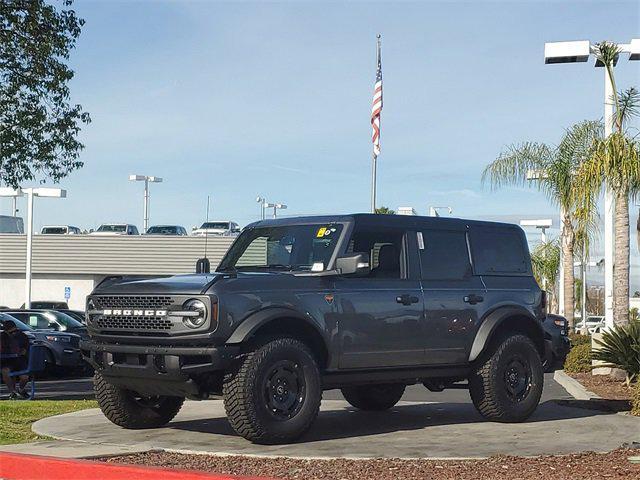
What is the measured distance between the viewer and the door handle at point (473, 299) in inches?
442

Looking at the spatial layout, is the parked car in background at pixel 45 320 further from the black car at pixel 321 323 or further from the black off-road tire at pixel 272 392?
the black off-road tire at pixel 272 392

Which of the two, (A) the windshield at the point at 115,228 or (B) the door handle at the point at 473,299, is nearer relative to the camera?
(B) the door handle at the point at 473,299

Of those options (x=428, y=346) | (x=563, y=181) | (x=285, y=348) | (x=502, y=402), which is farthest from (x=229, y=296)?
(x=563, y=181)

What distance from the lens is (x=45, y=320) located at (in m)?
26.0

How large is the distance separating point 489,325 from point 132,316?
395cm

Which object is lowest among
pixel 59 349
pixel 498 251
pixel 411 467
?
pixel 59 349

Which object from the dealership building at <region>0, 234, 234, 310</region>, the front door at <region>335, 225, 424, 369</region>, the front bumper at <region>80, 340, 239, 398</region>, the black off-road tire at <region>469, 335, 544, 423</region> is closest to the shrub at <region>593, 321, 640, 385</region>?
the black off-road tire at <region>469, 335, 544, 423</region>

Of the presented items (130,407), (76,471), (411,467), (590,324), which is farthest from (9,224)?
(411,467)

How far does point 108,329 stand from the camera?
9961mm

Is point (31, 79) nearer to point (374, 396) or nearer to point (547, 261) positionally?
point (374, 396)

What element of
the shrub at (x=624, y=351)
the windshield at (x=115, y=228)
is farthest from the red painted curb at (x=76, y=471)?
the windshield at (x=115, y=228)

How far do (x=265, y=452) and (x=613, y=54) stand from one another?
13.8 meters

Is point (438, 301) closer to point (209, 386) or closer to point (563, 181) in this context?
point (209, 386)

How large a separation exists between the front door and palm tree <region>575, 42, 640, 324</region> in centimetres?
842
